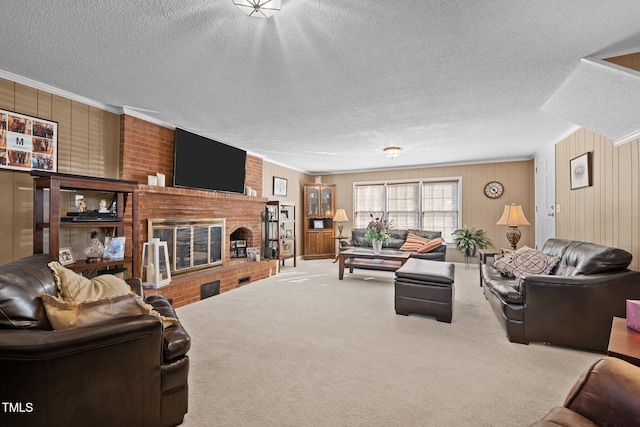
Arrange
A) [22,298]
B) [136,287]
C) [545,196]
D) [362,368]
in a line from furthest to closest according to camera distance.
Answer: [545,196]
[136,287]
[362,368]
[22,298]

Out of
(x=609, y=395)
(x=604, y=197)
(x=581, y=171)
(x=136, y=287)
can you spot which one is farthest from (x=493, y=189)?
(x=136, y=287)

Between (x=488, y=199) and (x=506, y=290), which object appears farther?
(x=488, y=199)

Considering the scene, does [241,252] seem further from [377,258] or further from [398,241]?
[398,241]

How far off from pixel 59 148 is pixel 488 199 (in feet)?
24.8

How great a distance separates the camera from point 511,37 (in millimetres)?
1956

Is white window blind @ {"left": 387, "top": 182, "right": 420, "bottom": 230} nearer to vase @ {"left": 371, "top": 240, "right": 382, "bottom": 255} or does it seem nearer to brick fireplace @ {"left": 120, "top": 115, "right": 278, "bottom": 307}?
vase @ {"left": 371, "top": 240, "right": 382, "bottom": 255}

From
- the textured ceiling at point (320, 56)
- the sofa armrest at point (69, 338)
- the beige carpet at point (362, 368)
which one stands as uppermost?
the textured ceiling at point (320, 56)

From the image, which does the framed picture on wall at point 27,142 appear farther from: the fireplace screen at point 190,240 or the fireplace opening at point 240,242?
the fireplace opening at point 240,242

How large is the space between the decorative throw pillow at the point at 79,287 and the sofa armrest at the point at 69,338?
396 mm

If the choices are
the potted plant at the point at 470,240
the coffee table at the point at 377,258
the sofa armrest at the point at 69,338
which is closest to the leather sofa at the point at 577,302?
the coffee table at the point at 377,258

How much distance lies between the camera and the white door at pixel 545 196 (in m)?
4.73

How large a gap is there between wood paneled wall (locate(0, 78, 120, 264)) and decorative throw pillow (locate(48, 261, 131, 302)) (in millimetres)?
1512

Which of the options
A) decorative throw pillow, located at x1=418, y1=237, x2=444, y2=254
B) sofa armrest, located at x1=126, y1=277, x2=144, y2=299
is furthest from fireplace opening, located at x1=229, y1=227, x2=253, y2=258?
decorative throw pillow, located at x1=418, y1=237, x2=444, y2=254

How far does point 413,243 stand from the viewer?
609 centimetres
